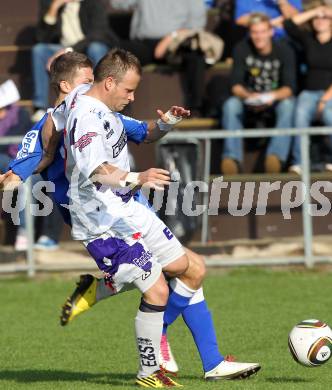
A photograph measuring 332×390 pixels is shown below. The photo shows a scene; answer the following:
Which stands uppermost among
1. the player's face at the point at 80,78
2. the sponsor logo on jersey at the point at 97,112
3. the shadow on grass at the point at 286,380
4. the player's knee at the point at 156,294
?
the player's face at the point at 80,78

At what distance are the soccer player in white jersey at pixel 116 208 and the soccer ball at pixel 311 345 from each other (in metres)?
0.84

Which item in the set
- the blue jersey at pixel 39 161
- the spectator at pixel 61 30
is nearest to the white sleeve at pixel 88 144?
the blue jersey at pixel 39 161

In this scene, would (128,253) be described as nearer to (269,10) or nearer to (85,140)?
(85,140)

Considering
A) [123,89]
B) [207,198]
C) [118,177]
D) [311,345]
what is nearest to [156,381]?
[311,345]

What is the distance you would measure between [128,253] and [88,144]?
769 millimetres

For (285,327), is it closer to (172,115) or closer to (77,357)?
(77,357)

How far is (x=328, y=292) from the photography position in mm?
10945

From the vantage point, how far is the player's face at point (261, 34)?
12695 millimetres

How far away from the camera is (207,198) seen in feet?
39.4

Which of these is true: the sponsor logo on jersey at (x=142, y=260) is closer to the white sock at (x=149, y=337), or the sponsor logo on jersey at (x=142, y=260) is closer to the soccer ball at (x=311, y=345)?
the white sock at (x=149, y=337)

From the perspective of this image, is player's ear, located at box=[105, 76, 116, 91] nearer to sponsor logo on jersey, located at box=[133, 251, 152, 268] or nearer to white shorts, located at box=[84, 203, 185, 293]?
white shorts, located at box=[84, 203, 185, 293]

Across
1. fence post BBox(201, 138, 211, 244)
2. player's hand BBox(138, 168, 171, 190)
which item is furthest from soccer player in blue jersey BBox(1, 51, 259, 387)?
fence post BBox(201, 138, 211, 244)

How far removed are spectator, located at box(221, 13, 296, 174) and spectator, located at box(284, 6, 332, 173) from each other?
16 centimetres

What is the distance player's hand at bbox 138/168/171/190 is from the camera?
6133mm
